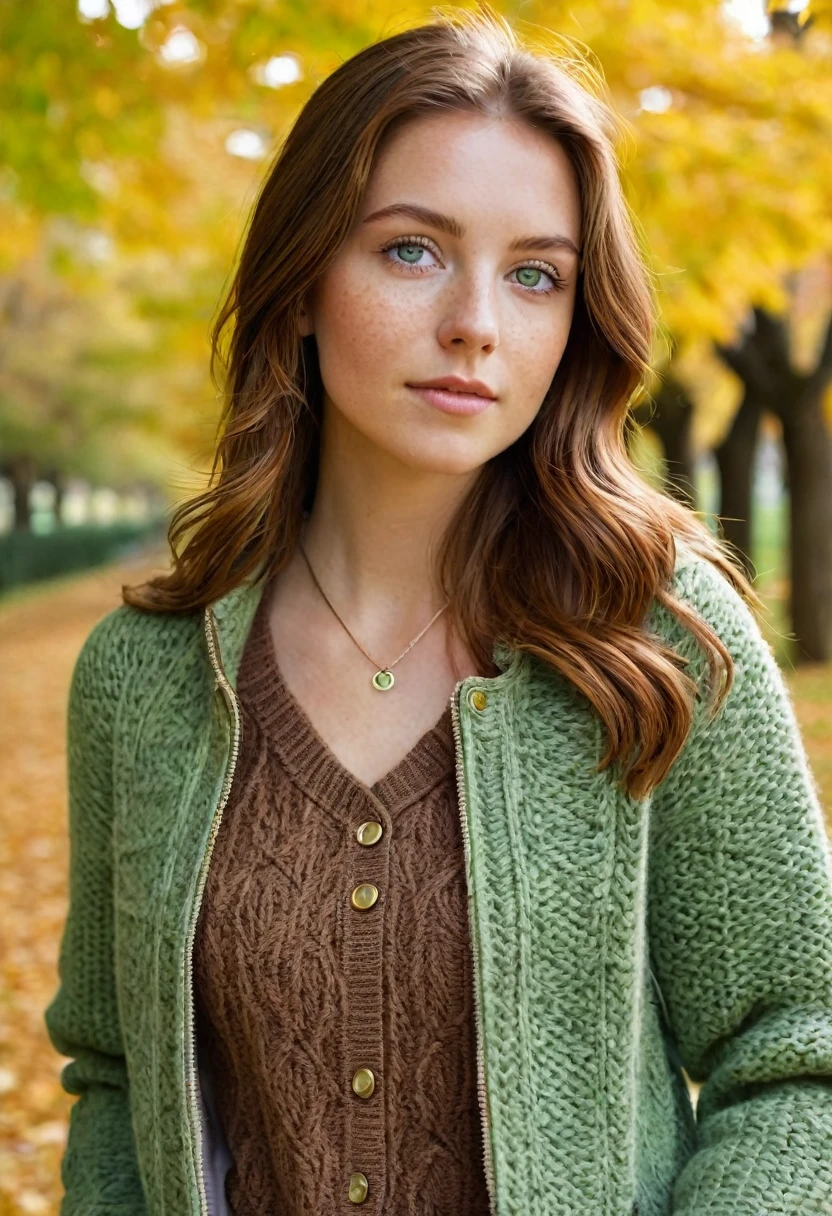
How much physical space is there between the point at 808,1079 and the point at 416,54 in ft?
5.05

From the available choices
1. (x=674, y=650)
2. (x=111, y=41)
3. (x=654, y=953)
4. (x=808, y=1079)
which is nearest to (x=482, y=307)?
(x=674, y=650)

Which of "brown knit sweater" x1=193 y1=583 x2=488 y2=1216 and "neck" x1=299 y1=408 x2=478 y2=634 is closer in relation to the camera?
"brown knit sweater" x1=193 y1=583 x2=488 y2=1216

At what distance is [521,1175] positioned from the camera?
1.67 metres

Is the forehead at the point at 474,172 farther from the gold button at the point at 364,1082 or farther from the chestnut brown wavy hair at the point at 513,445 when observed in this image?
the gold button at the point at 364,1082

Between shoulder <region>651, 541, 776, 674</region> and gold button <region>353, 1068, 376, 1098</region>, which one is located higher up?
shoulder <region>651, 541, 776, 674</region>

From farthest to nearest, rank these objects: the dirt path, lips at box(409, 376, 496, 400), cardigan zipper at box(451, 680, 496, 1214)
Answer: the dirt path
lips at box(409, 376, 496, 400)
cardigan zipper at box(451, 680, 496, 1214)

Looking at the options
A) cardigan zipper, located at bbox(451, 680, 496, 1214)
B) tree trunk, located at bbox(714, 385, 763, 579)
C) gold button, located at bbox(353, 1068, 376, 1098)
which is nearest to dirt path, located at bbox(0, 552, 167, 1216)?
cardigan zipper, located at bbox(451, 680, 496, 1214)

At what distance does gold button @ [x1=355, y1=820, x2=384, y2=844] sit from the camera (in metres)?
1.80

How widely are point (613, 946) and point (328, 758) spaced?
488 mm

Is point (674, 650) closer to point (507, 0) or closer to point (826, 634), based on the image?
point (507, 0)

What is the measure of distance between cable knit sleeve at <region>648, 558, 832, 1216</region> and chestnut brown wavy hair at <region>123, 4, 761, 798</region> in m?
0.07

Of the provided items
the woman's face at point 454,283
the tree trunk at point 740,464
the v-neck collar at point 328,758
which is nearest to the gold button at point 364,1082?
the v-neck collar at point 328,758

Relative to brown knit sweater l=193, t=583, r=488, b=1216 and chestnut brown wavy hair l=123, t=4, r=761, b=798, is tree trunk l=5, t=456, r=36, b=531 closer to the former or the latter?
chestnut brown wavy hair l=123, t=4, r=761, b=798

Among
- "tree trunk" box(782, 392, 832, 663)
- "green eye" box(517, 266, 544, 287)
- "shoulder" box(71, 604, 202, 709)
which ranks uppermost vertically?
"green eye" box(517, 266, 544, 287)
